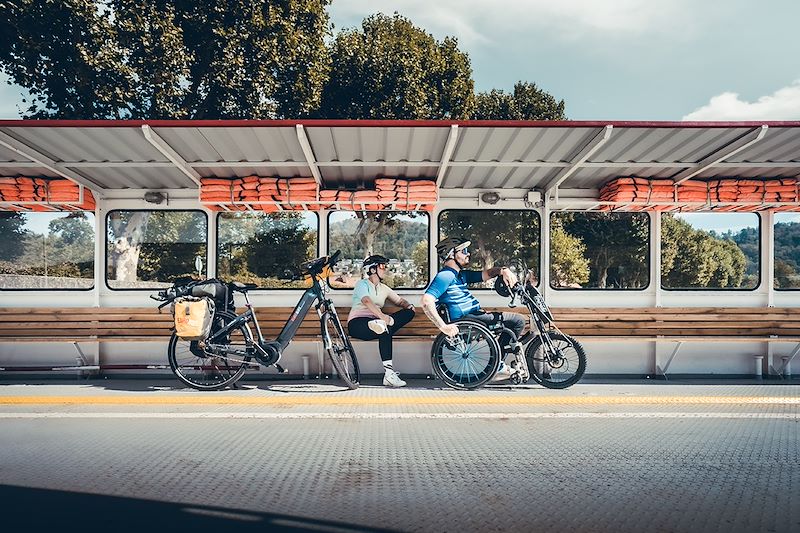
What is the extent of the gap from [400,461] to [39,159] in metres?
5.39

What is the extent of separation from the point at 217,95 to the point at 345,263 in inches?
446

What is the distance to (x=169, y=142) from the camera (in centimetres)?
666

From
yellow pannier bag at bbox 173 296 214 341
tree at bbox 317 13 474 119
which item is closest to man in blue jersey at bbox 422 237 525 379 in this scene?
yellow pannier bag at bbox 173 296 214 341

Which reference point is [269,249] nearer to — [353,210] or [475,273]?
[353,210]

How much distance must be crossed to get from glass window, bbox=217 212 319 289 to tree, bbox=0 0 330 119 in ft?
32.2

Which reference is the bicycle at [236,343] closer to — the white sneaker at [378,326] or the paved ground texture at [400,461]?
the white sneaker at [378,326]

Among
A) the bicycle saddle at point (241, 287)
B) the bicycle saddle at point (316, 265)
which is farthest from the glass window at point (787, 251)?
the bicycle saddle at point (241, 287)

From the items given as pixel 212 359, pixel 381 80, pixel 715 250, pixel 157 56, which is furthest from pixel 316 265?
pixel 381 80

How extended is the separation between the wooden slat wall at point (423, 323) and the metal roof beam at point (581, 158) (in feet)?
5.20

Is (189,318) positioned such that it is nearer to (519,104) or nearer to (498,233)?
(498,233)

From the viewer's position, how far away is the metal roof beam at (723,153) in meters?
6.28

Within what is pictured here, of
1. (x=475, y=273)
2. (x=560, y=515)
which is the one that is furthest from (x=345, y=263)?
(x=560, y=515)

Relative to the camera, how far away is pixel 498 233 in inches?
320

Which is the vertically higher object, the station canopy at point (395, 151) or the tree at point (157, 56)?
the tree at point (157, 56)
